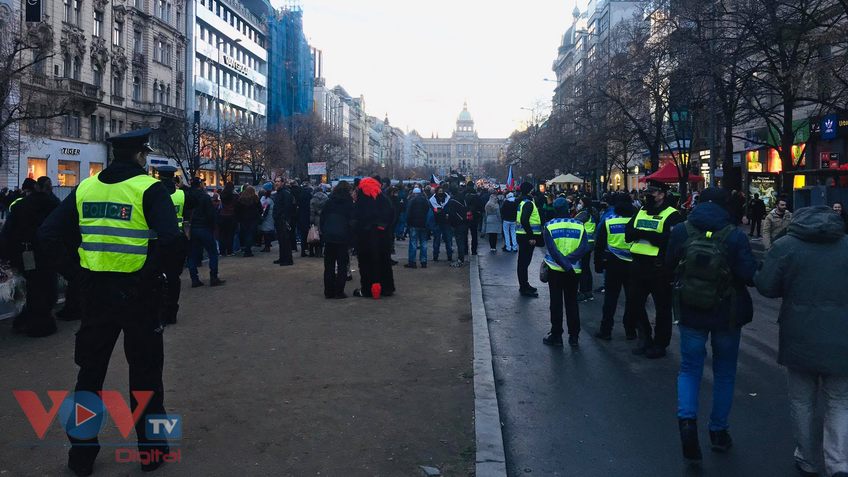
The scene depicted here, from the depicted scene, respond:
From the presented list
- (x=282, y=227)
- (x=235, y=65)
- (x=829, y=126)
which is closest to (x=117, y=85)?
(x=235, y=65)

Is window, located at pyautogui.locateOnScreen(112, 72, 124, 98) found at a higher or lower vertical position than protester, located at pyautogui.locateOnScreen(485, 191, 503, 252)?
higher

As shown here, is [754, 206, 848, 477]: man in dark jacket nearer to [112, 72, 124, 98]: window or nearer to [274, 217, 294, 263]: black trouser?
[274, 217, 294, 263]: black trouser

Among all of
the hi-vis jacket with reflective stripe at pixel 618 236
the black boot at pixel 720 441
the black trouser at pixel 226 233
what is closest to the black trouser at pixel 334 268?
the hi-vis jacket with reflective stripe at pixel 618 236

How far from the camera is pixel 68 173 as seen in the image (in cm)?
3838

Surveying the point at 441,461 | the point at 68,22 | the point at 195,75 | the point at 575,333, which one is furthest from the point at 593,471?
the point at 195,75

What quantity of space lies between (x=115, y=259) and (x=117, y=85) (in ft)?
146

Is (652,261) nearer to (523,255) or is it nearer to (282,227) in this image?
(523,255)

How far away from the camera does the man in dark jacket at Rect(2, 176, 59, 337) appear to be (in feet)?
26.2

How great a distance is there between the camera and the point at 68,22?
37906 mm

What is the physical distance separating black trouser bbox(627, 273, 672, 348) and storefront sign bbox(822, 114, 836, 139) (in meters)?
22.5

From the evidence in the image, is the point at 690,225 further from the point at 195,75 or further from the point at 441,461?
the point at 195,75

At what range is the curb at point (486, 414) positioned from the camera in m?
4.46

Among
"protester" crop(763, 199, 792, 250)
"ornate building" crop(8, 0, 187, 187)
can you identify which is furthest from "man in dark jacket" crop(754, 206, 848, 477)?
"ornate building" crop(8, 0, 187, 187)

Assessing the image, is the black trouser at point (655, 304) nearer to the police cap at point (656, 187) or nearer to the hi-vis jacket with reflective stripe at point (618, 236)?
the hi-vis jacket with reflective stripe at point (618, 236)
